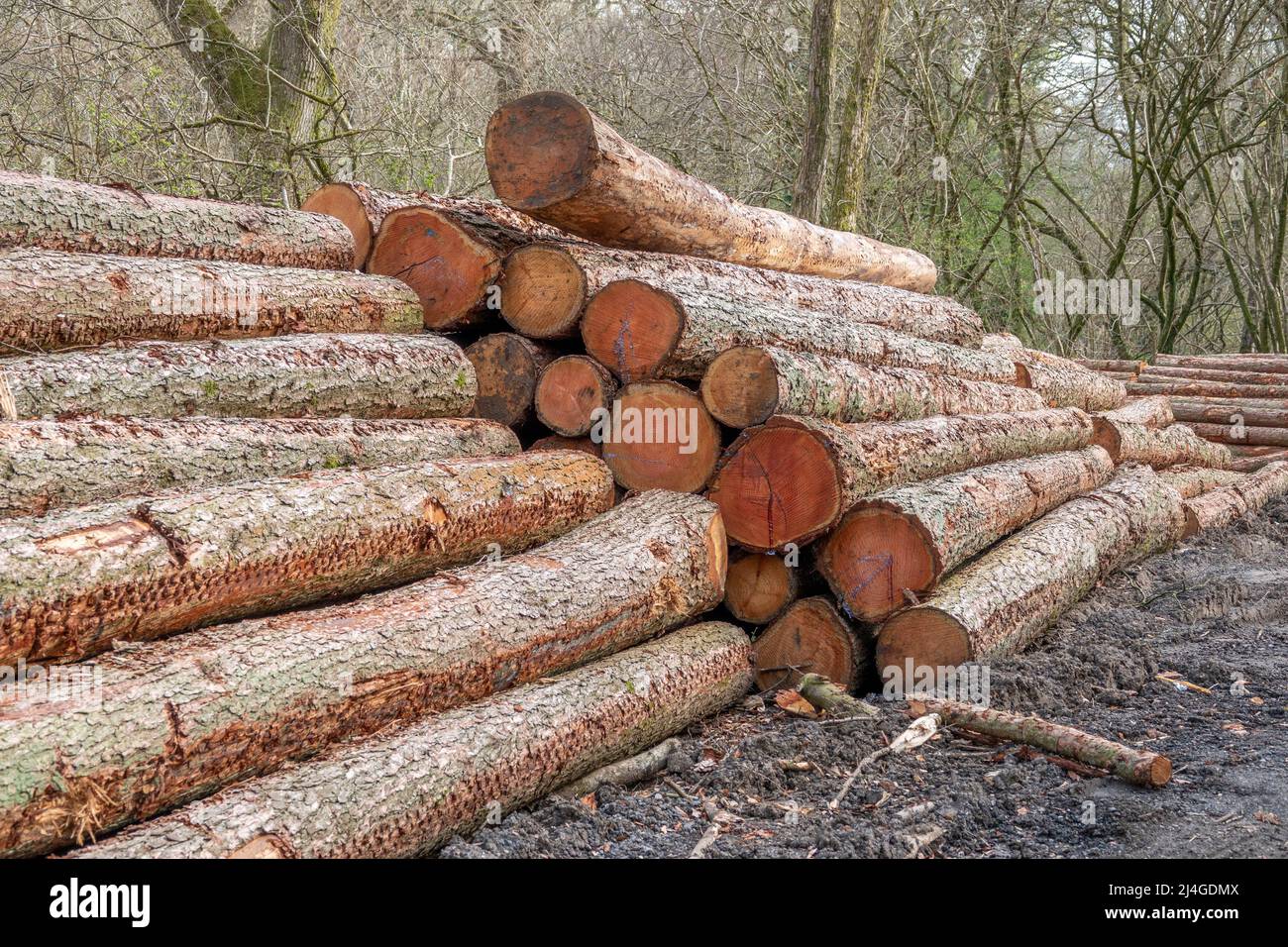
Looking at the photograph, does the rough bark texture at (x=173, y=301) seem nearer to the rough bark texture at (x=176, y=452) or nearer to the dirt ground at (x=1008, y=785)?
the rough bark texture at (x=176, y=452)

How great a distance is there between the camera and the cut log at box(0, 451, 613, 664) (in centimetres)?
287

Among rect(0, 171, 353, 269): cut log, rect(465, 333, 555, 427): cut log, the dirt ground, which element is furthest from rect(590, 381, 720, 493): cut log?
rect(0, 171, 353, 269): cut log

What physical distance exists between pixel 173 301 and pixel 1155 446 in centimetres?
788

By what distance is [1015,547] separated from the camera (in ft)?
17.7

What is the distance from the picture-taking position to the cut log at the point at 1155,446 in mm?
8156

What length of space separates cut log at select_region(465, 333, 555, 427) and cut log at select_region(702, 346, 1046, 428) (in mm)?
873

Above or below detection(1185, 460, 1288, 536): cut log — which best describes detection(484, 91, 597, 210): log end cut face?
above

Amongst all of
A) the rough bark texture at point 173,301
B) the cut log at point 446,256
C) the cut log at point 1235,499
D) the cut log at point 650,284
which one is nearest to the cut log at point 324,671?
the cut log at point 650,284

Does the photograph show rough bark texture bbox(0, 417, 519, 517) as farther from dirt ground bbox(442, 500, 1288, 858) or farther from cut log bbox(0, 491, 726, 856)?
dirt ground bbox(442, 500, 1288, 858)

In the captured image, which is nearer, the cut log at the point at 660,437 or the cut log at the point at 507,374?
the cut log at the point at 660,437

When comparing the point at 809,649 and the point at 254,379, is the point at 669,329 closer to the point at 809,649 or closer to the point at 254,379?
the point at 809,649

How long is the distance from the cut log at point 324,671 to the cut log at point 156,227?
1.94 metres
